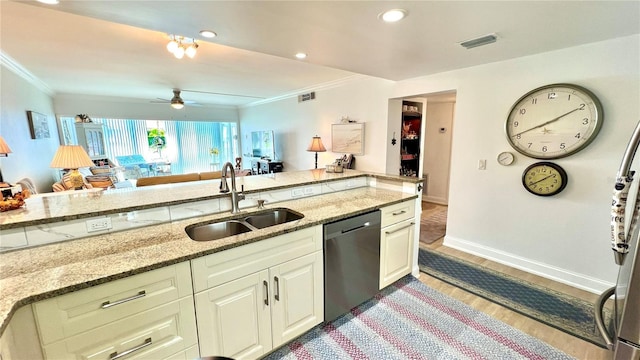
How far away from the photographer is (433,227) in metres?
3.99

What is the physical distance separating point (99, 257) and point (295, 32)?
1.87m

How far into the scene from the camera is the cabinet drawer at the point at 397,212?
7.14 ft

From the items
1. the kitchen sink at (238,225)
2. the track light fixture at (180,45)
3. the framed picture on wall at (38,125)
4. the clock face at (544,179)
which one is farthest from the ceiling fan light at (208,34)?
the framed picture on wall at (38,125)

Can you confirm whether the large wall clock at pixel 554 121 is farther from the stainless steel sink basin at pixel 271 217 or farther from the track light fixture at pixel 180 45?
the track light fixture at pixel 180 45

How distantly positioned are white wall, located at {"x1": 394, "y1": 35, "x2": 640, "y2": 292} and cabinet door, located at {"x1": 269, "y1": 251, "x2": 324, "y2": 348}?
2.27 meters

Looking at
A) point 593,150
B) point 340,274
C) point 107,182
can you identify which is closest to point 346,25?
point 340,274

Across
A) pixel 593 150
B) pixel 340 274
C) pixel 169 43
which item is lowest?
pixel 340 274

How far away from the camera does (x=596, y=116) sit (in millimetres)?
2172

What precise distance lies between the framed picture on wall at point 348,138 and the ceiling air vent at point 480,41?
2159 mm

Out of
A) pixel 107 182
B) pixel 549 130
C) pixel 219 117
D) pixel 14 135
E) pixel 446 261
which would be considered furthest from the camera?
pixel 219 117

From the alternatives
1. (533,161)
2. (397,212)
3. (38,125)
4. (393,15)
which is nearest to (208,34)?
(393,15)

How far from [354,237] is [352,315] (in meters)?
0.67

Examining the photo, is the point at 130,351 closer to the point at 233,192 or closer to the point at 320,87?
the point at 233,192

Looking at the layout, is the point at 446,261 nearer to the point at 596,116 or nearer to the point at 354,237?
the point at 354,237
